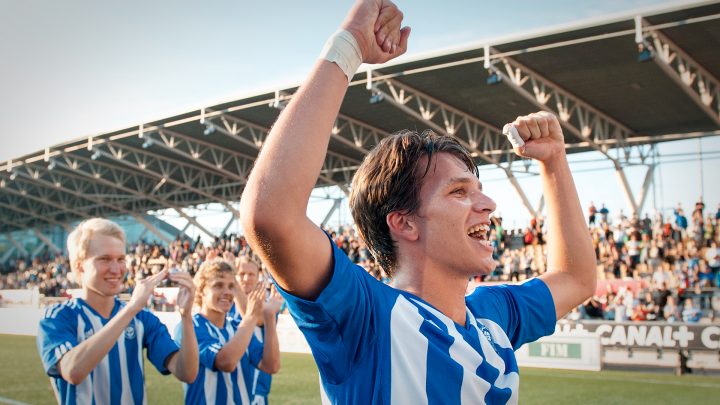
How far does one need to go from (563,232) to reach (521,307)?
0.35m

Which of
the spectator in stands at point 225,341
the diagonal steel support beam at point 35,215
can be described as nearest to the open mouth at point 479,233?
the spectator in stands at point 225,341

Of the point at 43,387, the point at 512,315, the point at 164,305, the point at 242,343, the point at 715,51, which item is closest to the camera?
the point at 512,315

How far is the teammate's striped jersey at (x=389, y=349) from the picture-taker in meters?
1.82

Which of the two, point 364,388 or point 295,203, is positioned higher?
point 295,203

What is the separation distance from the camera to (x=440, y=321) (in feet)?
6.89

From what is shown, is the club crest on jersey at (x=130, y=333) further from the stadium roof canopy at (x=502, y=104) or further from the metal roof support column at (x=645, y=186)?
the metal roof support column at (x=645, y=186)

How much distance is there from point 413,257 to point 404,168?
0.97 ft

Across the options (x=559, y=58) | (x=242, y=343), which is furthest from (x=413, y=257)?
(x=559, y=58)

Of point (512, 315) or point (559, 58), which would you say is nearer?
point (512, 315)

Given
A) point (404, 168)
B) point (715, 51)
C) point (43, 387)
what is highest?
point (715, 51)

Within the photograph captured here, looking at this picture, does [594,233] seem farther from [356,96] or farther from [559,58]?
[356,96]

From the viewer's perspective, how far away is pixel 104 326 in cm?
378

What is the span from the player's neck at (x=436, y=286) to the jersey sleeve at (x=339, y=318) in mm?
262

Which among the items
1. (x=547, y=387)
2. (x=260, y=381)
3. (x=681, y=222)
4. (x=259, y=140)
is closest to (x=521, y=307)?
(x=260, y=381)
